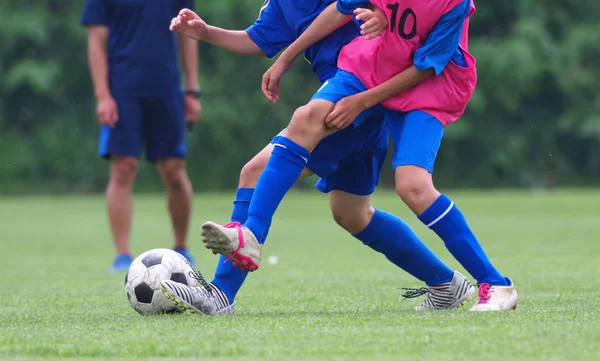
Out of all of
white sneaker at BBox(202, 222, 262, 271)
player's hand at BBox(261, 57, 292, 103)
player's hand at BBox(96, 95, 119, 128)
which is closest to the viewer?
white sneaker at BBox(202, 222, 262, 271)

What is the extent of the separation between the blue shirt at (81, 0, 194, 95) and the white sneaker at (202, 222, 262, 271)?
3.43 meters

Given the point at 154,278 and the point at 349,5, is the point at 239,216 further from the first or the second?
the point at 349,5

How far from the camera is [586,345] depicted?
303cm

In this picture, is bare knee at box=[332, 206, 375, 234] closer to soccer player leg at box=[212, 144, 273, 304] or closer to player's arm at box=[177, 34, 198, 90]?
soccer player leg at box=[212, 144, 273, 304]

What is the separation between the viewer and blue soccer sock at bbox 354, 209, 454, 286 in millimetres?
4480

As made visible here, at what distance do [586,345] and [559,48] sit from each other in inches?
1003

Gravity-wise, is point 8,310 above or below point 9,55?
above

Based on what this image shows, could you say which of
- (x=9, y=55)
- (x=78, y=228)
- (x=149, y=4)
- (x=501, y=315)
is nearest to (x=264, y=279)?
(x=149, y=4)

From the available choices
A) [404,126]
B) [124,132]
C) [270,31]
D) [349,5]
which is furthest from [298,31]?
[124,132]

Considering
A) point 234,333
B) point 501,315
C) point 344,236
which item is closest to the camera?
point 234,333

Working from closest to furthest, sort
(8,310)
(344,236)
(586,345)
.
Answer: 1. (586,345)
2. (8,310)
3. (344,236)

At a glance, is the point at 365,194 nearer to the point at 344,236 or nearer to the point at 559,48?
the point at 344,236

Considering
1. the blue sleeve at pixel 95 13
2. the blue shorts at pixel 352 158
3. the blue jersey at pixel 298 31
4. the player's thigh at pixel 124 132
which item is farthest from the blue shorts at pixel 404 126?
the blue sleeve at pixel 95 13

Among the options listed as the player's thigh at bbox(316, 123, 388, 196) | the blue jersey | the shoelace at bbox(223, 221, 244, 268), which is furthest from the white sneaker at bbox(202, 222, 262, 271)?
the blue jersey
